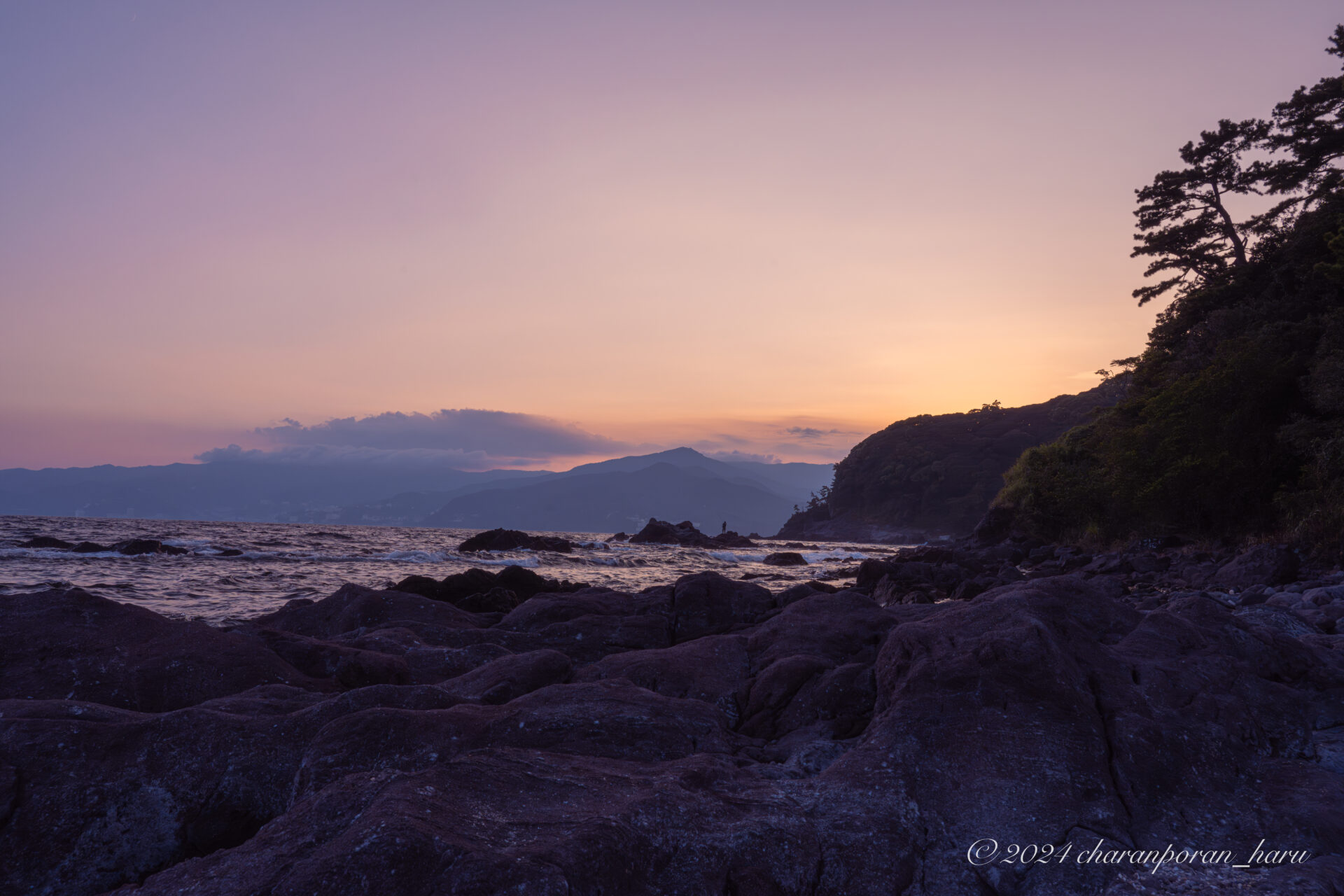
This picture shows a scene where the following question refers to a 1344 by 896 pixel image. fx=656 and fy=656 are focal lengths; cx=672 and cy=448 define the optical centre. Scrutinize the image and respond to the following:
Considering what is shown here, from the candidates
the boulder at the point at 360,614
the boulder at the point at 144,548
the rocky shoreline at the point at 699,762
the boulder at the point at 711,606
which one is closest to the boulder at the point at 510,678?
the rocky shoreline at the point at 699,762

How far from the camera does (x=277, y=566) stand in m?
31.3

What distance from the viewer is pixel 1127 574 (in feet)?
69.8

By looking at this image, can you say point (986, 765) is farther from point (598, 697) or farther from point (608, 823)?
point (598, 697)

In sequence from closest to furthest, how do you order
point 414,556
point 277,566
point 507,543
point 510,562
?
point 277,566
point 414,556
point 510,562
point 507,543

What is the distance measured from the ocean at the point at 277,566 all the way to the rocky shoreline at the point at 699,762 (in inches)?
458

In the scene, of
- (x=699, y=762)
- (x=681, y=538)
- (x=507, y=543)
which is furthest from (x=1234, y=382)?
(x=681, y=538)

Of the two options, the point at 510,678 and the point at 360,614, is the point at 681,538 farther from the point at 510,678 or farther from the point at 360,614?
the point at 510,678

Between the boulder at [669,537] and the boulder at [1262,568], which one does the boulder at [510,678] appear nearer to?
the boulder at [1262,568]

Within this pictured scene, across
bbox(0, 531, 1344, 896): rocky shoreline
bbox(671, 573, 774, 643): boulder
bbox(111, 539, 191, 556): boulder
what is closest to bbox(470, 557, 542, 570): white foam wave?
bbox(111, 539, 191, 556): boulder

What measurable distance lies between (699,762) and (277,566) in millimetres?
32510

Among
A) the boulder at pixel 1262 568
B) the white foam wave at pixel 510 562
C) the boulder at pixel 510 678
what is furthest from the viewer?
the white foam wave at pixel 510 562

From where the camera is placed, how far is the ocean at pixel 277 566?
21.0m

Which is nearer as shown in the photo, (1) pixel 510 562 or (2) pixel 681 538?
(1) pixel 510 562

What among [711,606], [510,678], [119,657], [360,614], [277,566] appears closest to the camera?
[510,678]
